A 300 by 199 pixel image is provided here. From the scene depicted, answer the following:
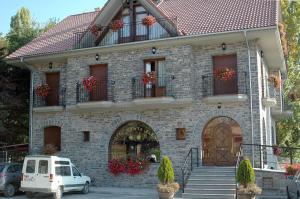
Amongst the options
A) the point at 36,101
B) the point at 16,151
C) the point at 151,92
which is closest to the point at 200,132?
the point at 151,92

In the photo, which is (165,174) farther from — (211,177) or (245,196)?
Result: (245,196)

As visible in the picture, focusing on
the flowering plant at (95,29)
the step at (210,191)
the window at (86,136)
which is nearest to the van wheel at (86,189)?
the window at (86,136)

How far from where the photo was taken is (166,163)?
55.2 feet

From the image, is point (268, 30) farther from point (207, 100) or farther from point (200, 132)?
point (200, 132)

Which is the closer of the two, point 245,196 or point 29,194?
point 245,196

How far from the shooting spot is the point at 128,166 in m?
20.8

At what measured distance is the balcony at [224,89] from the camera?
19031mm

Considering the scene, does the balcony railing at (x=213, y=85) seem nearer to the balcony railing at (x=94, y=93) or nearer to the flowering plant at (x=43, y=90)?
the balcony railing at (x=94, y=93)

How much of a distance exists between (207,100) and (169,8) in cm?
682

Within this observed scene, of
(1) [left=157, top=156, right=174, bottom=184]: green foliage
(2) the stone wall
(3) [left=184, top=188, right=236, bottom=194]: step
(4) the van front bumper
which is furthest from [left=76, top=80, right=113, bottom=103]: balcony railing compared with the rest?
(3) [left=184, top=188, right=236, bottom=194]: step

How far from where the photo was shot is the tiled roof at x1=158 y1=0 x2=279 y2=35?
762 inches

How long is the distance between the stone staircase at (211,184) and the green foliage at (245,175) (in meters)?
0.96

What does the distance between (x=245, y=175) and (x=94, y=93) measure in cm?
950

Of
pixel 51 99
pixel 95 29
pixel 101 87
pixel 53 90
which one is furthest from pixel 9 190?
pixel 95 29
